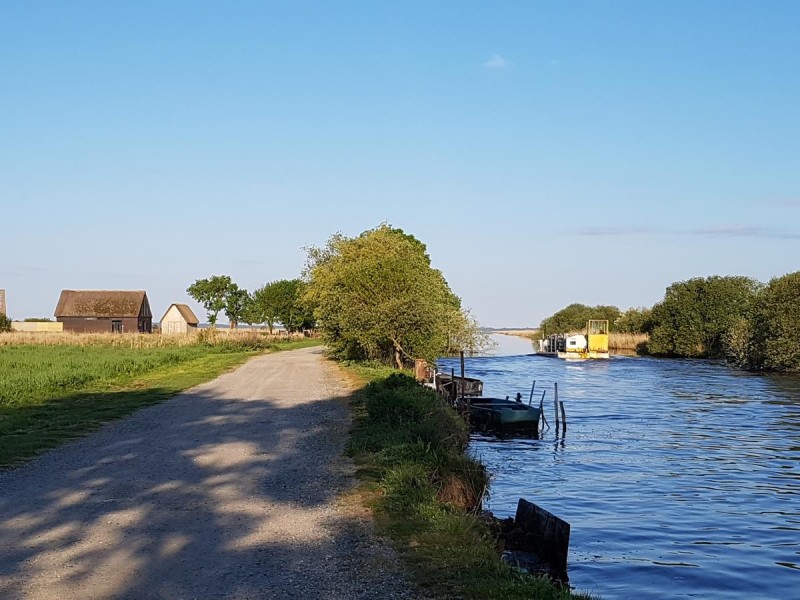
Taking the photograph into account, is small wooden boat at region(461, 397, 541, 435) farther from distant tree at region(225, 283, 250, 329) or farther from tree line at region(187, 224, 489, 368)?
distant tree at region(225, 283, 250, 329)

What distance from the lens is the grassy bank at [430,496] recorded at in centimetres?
787

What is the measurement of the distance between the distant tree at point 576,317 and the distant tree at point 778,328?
2230 inches

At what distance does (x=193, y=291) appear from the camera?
11838 centimetres

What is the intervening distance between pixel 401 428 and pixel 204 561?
772 cm

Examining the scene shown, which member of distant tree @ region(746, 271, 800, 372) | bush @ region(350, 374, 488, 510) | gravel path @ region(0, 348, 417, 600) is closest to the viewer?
gravel path @ region(0, 348, 417, 600)

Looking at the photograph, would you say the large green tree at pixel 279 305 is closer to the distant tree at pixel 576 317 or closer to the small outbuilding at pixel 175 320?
the small outbuilding at pixel 175 320

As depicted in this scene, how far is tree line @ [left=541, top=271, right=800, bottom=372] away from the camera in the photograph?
206ft

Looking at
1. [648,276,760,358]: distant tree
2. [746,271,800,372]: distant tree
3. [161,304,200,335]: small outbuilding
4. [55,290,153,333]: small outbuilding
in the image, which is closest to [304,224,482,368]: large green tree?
[746,271,800,372]: distant tree

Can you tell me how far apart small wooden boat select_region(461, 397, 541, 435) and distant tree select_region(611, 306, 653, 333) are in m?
73.1

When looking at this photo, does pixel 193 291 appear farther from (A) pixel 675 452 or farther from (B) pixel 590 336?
(A) pixel 675 452

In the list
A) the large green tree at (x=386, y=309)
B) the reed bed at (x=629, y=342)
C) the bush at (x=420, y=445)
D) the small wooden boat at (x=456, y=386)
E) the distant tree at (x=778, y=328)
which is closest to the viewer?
the bush at (x=420, y=445)

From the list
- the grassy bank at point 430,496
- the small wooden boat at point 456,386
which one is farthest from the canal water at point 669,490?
the small wooden boat at point 456,386

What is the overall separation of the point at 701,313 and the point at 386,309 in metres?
62.2

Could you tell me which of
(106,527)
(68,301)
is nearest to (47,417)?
(106,527)
